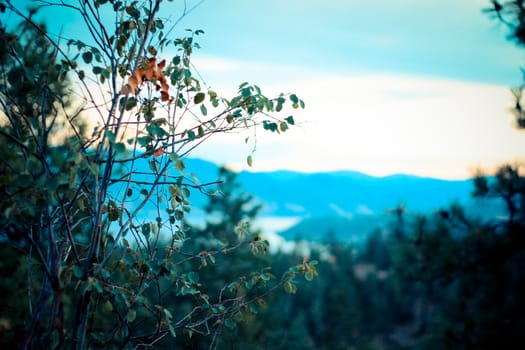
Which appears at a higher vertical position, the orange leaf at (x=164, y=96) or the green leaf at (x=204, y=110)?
the orange leaf at (x=164, y=96)

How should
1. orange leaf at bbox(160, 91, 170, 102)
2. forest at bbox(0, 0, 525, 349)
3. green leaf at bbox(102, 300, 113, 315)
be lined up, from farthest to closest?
1. orange leaf at bbox(160, 91, 170, 102)
2. green leaf at bbox(102, 300, 113, 315)
3. forest at bbox(0, 0, 525, 349)

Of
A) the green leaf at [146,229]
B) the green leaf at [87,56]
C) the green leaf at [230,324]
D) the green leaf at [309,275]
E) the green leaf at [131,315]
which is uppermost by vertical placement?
the green leaf at [87,56]

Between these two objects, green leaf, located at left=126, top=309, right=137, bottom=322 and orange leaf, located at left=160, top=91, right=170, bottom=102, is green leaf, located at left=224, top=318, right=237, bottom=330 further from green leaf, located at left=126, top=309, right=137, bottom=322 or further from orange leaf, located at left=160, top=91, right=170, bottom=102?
orange leaf, located at left=160, top=91, right=170, bottom=102

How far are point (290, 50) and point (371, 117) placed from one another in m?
2.91

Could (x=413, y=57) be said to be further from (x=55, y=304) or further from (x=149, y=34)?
(x=55, y=304)

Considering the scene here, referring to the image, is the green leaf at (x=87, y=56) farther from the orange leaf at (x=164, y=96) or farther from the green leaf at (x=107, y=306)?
the green leaf at (x=107, y=306)

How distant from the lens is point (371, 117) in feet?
18.4

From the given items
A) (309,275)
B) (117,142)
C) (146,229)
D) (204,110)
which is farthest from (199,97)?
(309,275)

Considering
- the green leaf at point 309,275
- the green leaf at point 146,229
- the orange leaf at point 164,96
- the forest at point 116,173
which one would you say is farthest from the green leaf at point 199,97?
the green leaf at point 309,275

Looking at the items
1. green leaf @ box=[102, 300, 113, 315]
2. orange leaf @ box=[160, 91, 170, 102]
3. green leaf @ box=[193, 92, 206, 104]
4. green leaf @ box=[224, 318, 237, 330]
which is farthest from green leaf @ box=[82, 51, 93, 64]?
green leaf @ box=[224, 318, 237, 330]

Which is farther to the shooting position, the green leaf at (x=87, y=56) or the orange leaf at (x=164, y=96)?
the orange leaf at (x=164, y=96)

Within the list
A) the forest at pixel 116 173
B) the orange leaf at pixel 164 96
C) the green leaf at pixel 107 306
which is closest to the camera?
the forest at pixel 116 173

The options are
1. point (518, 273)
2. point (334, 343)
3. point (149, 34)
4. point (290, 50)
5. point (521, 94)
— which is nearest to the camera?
point (149, 34)

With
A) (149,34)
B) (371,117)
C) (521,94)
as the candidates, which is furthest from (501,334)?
(149,34)
